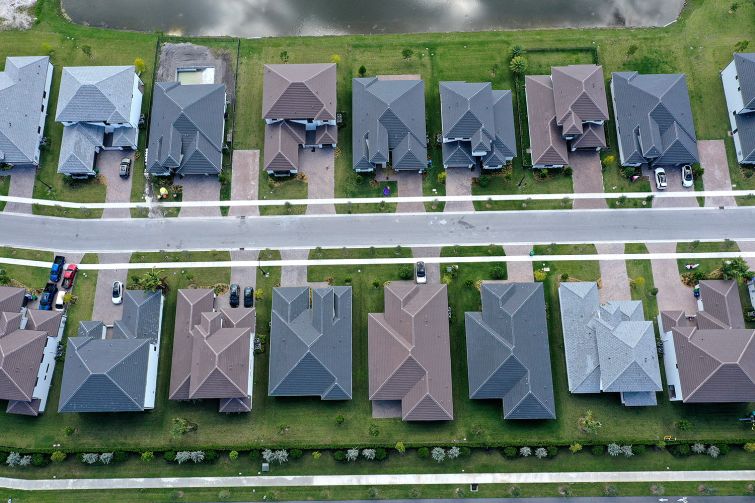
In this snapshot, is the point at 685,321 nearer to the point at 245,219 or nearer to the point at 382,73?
the point at 382,73

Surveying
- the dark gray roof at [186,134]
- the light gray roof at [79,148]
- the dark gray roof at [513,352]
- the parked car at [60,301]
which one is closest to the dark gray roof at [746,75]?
the dark gray roof at [513,352]

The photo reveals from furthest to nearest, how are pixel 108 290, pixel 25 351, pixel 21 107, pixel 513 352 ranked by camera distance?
pixel 21 107 < pixel 108 290 < pixel 25 351 < pixel 513 352

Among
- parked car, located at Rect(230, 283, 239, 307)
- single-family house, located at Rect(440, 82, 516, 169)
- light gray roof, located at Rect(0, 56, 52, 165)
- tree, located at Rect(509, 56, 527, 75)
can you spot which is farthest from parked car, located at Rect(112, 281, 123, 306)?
tree, located at Rect(509, 56, 527, 75)

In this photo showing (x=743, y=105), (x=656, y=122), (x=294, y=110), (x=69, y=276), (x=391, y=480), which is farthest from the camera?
(x=656, y=122)

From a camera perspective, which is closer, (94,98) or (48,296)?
(48,296)

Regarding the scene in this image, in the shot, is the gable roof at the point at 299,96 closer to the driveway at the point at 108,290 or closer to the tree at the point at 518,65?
the tree at the point at 518,65

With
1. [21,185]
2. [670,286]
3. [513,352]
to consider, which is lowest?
[513,352]

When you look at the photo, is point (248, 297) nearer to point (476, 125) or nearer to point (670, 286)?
point (476, 125)

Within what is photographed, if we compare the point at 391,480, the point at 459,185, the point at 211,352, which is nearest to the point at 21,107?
the point at 211,352

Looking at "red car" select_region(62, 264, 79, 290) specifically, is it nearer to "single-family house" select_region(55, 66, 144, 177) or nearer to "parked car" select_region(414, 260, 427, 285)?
"single-family house" select_region(55, 66, 144, 177)
